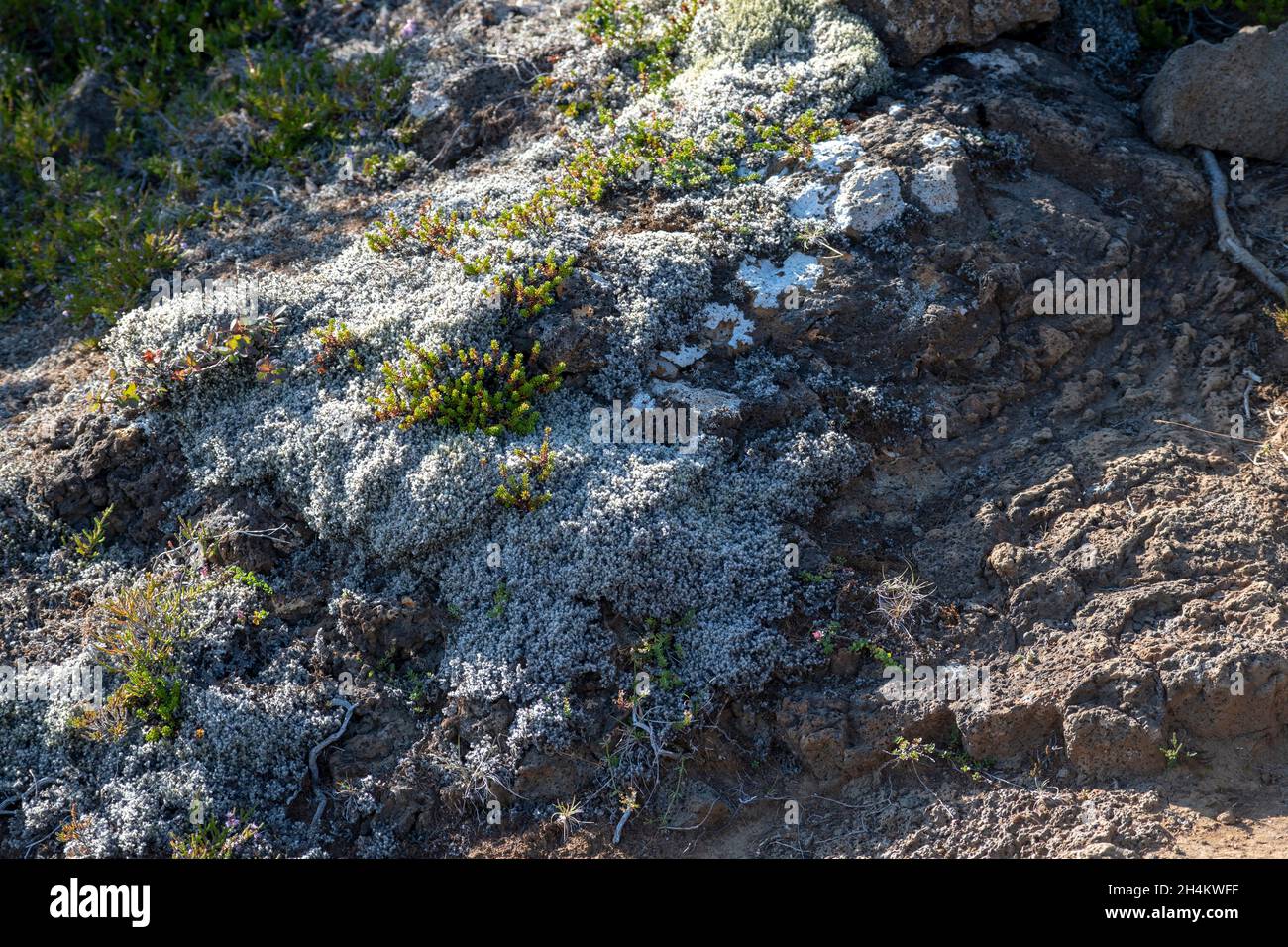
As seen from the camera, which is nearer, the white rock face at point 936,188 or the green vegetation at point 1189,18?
the white rock face at point 936,188

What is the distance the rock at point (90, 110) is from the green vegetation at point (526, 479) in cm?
497

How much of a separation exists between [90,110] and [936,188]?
6.26m

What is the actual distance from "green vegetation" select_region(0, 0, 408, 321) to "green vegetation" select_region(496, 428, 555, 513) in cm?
Answer: 301

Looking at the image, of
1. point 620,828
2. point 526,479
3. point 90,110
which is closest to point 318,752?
point 620,828

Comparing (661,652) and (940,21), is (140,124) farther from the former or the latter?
(661,652)

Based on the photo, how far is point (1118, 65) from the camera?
24.1 feet

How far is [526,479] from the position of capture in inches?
213

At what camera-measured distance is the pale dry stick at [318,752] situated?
5.05 m

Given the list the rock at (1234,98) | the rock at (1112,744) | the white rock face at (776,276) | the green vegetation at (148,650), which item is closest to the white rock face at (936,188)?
the white rock face at (776,276)

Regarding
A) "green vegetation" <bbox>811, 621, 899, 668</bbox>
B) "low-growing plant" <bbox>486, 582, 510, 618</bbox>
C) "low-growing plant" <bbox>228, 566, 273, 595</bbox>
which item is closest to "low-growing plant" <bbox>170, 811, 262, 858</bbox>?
"low-growing plant" <bbox>228, 566, 273, 595</bbox>

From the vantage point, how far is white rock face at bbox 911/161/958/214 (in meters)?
6.30

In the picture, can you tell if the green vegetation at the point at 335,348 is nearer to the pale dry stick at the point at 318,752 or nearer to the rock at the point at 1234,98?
the pale dry stick at the point at 318,752

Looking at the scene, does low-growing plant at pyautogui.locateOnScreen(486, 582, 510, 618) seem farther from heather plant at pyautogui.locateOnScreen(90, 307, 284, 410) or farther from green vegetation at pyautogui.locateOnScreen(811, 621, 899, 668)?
heather plant at pyautogui.locateOnScreen(90, 307, 284, 410)

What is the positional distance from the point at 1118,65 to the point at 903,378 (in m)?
3.12
